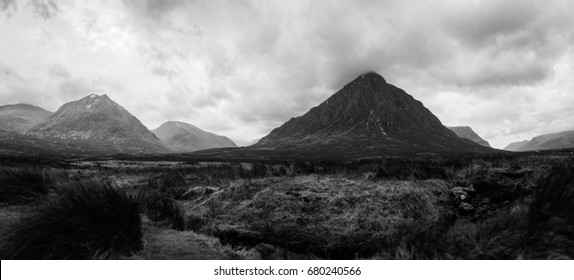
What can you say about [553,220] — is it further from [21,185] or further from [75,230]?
[21,185]

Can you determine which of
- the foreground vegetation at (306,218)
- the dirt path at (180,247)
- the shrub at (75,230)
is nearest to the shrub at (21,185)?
the foreground vegetation at (306,218)

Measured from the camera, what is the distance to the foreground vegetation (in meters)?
4.10

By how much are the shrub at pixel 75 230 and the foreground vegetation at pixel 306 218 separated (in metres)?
0.01

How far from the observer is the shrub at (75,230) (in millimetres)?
4020

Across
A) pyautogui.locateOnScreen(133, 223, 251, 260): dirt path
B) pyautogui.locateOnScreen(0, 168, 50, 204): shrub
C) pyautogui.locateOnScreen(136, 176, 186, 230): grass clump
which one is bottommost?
pyautogui.locateOnScreen(133, 223, 251, 260): dirt path

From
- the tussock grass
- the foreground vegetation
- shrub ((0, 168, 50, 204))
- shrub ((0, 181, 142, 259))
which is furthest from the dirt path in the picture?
the tussock grass

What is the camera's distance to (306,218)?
613 cm

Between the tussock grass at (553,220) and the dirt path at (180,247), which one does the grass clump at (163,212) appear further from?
the tussock grass at (553,220)

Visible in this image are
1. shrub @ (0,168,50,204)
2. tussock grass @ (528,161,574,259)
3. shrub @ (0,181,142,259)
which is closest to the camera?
tussock grass @ (528,161,574,259)

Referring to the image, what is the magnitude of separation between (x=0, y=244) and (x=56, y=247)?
142 cm

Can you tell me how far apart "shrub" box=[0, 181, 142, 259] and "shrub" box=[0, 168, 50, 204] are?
300cm

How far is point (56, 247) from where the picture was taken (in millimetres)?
3975

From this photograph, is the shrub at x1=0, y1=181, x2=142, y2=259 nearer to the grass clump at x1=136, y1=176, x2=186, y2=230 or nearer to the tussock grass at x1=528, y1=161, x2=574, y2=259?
the grass clump at x1=136, y1=176, x2=186, y2=230

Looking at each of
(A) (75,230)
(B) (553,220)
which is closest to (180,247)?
(A) (75,230)
